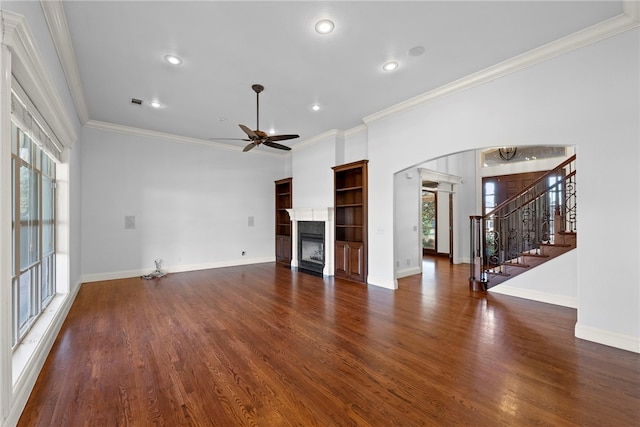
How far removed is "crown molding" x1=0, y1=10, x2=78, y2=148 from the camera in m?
1.66

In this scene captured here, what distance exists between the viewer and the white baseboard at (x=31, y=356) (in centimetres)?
188

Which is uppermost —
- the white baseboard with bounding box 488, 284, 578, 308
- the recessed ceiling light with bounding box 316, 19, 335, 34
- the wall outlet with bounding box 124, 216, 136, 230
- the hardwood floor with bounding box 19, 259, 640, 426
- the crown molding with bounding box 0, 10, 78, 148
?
the recessed ceiling light with bounding box 316, 19, 335, 34

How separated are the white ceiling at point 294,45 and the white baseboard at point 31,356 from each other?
10.2 feet

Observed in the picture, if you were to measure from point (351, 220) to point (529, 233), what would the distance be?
340cm

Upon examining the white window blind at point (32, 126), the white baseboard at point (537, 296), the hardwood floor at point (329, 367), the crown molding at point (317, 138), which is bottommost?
the hardwood floor at point (329, 367)

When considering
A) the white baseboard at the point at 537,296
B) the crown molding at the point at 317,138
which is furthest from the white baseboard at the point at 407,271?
the crown molding at the point at 317,138

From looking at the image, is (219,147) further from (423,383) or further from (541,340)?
(541,340)

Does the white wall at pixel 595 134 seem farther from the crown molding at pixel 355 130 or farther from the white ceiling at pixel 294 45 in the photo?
the crown molding at pixel 355 130

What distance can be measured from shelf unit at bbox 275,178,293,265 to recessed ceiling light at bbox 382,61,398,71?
14.9ft

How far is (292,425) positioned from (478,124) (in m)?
4.15

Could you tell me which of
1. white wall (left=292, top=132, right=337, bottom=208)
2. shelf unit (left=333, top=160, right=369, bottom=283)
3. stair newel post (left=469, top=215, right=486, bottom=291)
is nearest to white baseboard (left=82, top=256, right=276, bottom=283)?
white wall (left=292, top=132, right=337, bottom=208)

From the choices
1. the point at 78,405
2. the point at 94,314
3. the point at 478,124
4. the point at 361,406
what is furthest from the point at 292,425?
the point at 478,124

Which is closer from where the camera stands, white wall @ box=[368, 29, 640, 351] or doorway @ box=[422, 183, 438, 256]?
white wall @ box=[368, 29, 640, 351]

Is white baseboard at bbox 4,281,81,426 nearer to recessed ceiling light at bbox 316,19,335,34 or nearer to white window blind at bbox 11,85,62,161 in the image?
white window blind at bbox 11,85,62,161
